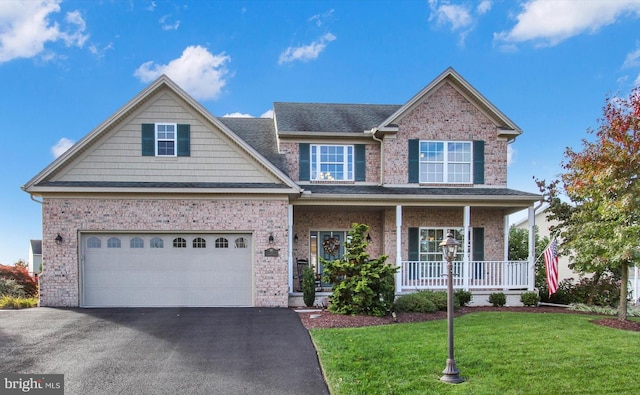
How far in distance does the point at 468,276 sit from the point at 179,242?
9.49m

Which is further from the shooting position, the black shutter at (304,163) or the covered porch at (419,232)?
the black shutter at (304,163)

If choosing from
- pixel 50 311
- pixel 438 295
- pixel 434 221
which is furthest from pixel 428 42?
pixel 50 311

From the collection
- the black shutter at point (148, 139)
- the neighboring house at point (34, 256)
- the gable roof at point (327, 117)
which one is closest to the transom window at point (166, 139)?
the black shutter at point (148, 139)

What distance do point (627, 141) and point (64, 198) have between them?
612 inches

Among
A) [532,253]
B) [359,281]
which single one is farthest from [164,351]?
[532,253]

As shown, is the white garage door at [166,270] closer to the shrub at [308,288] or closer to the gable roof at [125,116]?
the shrub at [308,288]

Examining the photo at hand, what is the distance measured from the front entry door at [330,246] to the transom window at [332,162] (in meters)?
2.03

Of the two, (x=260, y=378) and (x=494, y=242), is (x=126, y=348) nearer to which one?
(x=260, y=378)

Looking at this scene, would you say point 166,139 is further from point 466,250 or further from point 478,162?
point 478,162

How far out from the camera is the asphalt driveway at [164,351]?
23.6 ft

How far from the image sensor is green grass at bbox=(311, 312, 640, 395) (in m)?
7.02

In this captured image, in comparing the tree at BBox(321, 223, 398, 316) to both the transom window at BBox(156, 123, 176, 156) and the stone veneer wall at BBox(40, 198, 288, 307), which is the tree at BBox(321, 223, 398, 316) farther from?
the transom window at BBox(156, 123, 176, 156)

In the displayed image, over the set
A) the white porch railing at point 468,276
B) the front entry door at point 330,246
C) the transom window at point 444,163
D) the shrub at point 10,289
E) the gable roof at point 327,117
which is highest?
the gable roof at point 327,117

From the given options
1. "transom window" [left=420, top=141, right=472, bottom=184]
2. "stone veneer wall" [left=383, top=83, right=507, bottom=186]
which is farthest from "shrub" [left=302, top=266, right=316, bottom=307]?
"transom window" [left=420, top=141, right=472, bottom=184]
